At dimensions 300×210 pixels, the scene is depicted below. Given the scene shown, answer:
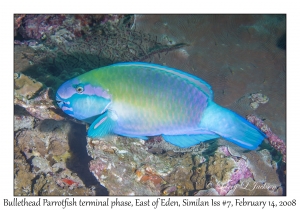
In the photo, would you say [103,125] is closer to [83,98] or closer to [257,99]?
[83,98]

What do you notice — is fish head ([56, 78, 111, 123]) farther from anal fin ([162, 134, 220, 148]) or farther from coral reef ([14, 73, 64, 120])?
coral reef ([14, 73, 64, 120])

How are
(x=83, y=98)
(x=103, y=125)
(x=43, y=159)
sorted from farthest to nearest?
1. (x=43, y=159)
2. (x=83, y=98)
3. (x=103, y=125)

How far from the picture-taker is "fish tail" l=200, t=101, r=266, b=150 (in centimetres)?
205

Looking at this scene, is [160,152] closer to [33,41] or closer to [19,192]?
[19,192]

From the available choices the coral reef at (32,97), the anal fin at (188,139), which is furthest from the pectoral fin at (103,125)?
the coral reef at (32,97)

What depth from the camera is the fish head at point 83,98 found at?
2260 mm

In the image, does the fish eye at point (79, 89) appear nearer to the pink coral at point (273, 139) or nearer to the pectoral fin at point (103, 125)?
the pectoral fin at point (103, 125)

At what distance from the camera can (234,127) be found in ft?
6.75

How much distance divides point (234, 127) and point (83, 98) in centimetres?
147

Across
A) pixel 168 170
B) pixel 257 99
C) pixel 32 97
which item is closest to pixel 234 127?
pixel 168 170

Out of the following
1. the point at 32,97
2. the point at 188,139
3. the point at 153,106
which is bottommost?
the point at 188,139

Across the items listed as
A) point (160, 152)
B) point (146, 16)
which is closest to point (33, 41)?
point (146, 16)

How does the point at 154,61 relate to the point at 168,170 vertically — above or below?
above

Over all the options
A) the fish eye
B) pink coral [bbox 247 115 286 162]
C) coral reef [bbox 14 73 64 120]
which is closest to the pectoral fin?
the fish eye
